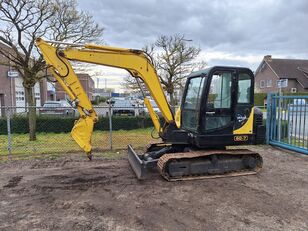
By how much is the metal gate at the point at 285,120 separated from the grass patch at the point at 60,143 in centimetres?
453

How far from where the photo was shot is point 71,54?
5742 mm

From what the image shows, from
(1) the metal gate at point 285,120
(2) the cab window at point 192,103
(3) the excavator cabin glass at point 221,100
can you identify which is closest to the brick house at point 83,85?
(2) the cab window at point 192,103

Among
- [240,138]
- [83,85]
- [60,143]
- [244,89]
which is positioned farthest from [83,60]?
[83,85]

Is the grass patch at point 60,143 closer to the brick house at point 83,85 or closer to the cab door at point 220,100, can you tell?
the cab door at point 220,100

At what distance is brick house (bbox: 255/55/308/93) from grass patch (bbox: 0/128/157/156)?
34973 mm

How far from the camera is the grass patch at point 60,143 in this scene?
30.2ft

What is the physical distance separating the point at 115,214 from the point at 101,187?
4.30ft

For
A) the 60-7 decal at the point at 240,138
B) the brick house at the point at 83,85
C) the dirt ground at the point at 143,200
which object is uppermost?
the brick house at the point at 83,85

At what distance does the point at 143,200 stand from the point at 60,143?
23.2 feet

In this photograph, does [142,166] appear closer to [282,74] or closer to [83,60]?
[83,60]

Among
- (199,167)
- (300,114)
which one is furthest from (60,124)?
(300,114)

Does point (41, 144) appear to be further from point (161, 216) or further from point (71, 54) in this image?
point (161, 216)

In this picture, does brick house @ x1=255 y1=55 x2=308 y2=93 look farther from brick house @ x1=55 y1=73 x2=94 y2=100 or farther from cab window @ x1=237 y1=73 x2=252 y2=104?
cab window @ x1=237 y1=73 x2=252 y2=104

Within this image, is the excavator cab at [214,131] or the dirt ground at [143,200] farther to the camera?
the excavator cab at [214,131]
